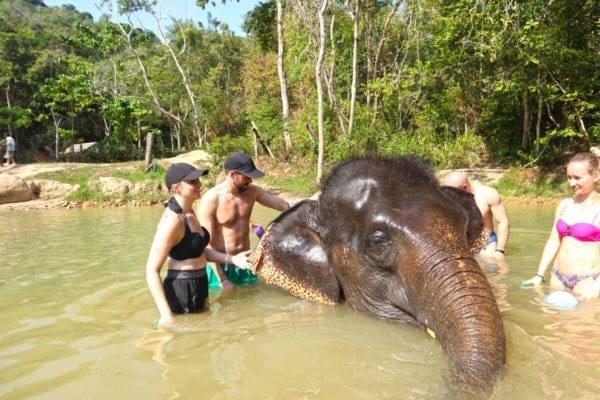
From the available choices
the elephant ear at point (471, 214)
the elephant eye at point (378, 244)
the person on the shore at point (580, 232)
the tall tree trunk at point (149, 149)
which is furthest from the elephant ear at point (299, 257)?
the tall tree trunk at point (149, 149)

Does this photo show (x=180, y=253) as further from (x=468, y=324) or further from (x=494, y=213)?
(x=494, y=213)

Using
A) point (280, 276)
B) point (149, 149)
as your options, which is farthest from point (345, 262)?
point (149, 149)

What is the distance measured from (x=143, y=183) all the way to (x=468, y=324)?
17302mm

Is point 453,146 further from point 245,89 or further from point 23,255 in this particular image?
point 245,89

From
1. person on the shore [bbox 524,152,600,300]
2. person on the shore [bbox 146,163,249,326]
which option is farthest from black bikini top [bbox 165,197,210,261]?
person on the shore [bbox 524,152,600,300]

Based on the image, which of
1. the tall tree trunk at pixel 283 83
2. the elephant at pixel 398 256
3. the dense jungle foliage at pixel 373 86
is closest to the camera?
the elephant at pixel 398 256

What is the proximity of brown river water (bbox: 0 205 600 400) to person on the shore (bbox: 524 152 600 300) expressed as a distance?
0.82 ft

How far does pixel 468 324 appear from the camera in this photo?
243cm

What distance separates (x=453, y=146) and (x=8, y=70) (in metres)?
27.0

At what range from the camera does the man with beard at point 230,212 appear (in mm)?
4762

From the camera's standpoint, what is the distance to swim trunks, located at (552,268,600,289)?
169 inches

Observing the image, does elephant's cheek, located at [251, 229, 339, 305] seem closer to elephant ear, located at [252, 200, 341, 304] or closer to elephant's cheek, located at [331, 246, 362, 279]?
elephant ear, located at [252, 200, 341, 304]

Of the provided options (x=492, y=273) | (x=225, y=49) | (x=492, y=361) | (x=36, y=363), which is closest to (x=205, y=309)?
(x=36, y=363)

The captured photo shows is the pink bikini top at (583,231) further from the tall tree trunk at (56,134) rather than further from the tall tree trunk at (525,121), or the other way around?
the tall tree trunk at (56,134)
